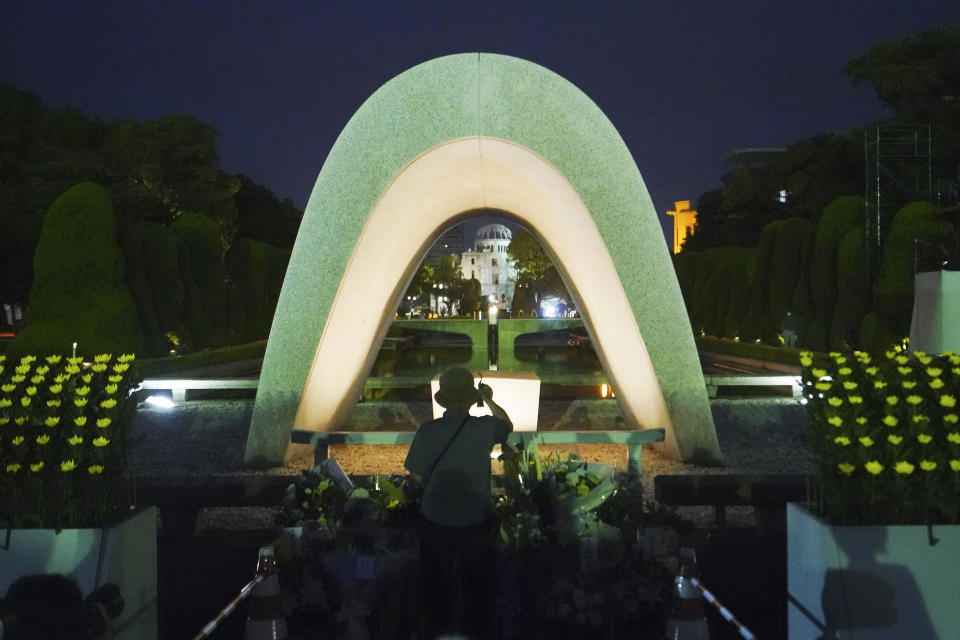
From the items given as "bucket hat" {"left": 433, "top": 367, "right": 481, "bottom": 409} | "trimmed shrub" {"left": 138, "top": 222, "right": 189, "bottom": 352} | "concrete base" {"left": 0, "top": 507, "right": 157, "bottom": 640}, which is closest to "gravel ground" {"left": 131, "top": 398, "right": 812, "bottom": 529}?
"concrete base" {"left": 0, "top": 507, "right": 157, "bottom": 640}

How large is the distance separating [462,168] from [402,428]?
13.5 feet

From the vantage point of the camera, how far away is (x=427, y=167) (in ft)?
30.6

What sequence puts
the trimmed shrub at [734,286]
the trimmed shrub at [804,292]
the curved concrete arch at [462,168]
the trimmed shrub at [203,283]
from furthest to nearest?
the trimmed shrub at [734,286], the trimmed shrub at [203,283], the trimmed shrub at [804,292], the curved concrete arch at [462,168]

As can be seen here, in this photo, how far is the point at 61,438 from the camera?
174 inches

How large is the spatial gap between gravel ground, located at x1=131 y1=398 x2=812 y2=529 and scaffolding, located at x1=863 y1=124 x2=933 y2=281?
40.9 ft

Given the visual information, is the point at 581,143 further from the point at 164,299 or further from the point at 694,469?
the point at 164,299

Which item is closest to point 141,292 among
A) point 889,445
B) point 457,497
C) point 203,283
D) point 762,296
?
point 203,283

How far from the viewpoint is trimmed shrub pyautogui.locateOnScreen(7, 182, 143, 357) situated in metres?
20.5

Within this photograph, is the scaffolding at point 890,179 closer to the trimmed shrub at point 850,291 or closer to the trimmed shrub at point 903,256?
the trimmed shrub at point 850,291

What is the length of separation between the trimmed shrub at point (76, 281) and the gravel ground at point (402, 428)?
7.73 metres

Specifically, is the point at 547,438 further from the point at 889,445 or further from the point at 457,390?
the point at 889,445

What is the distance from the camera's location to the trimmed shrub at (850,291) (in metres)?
24.5

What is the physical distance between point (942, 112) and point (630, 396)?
3148 centimetres

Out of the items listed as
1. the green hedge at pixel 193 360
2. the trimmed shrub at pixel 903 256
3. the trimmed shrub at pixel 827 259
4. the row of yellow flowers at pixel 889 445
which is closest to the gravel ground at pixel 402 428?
the row of yellow flowers at pixel 889 445
